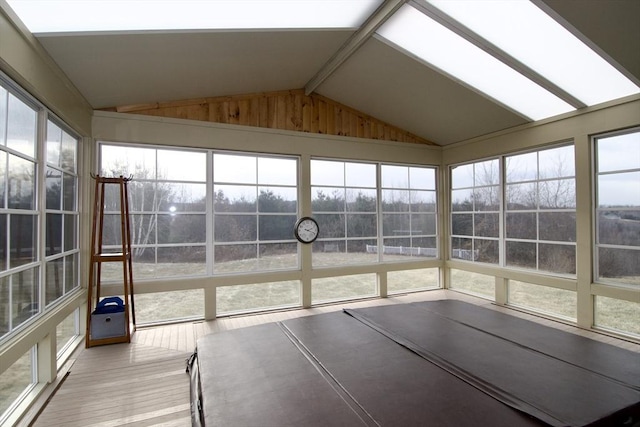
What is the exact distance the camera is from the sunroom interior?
293cm

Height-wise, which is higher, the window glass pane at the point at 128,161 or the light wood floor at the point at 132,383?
the window glass pane at the point at 128,161

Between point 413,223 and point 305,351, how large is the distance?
429cm

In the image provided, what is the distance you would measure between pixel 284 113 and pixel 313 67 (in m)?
0.94

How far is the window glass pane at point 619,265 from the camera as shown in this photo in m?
4.05

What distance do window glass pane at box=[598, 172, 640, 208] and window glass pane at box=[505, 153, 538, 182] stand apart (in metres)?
0.92

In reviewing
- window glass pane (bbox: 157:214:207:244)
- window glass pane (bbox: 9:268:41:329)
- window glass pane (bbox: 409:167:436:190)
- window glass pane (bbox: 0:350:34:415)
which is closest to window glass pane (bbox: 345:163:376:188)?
window glass pane (bbox: 409:167:436:190)

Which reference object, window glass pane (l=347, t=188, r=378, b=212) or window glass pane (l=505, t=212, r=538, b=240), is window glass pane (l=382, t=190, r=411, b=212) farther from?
window glass pane (l=505, t=212, r=538, b=240)

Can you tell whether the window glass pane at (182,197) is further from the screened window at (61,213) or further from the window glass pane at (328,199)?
the window glass pane at (328,199)

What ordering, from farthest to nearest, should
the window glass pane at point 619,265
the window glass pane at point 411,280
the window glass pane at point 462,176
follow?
the window glass pane at point 411,280 → the window glass pane at point 462,176 → the window glass pane at point 619,265

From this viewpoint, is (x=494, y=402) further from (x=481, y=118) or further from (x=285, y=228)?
(x=481, y=118)

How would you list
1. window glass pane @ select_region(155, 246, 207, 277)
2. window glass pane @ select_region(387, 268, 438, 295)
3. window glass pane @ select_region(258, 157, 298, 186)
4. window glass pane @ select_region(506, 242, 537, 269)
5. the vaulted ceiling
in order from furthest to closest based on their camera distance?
window glass pane @ select_region(387, 268, 438, 295) < window glass pane @ select_region(258, 157, 298, 186) < window glass pane @ select_region(506, 242, 537, 269) < window glass pane @ select_region(155, 246, 207, 277) < the vaulted ceiling

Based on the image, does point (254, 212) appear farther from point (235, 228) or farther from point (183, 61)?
point (183, 61)

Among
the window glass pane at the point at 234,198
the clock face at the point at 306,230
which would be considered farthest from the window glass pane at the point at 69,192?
the clock face at the point at 306,230

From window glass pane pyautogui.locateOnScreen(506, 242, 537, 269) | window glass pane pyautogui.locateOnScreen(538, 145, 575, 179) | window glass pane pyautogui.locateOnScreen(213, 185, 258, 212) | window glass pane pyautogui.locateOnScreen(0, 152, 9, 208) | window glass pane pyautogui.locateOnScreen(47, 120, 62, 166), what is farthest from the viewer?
window glass pane pyautogui.locateOnScreen(506, 242, 537, 269)
